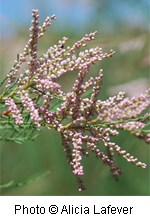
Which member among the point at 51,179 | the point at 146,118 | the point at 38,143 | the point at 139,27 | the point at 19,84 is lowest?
the point at 146,118

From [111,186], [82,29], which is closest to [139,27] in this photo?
[82,29]

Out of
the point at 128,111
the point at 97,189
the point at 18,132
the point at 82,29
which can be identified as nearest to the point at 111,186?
the point at 97,189

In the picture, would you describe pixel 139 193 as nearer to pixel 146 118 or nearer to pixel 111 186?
pixel 111 186

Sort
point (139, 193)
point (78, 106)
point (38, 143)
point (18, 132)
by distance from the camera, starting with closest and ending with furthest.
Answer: point (78, 106), point (18, 132), point (139, 193), point (38, 143)

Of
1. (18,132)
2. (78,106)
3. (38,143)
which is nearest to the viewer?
(78,106)

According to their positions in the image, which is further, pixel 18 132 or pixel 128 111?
pixel 18 132

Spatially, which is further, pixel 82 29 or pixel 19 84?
pixel 82 29

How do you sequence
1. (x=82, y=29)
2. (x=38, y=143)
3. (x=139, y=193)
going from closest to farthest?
(x=139, y=193) < (x=38, y=143) < (x=82, y=29)

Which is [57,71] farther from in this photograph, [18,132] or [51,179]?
[51,179]

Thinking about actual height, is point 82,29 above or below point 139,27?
above
